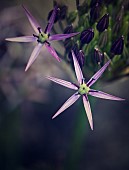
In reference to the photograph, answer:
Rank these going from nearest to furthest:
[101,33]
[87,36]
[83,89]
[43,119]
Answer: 1. [83,89]
2. [87,36]
3. [101,33]
4. [43,119]

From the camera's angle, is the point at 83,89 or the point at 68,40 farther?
the point at 68,40

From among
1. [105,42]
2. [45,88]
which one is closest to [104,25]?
[105,42]

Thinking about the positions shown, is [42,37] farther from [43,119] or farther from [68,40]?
[43,119]

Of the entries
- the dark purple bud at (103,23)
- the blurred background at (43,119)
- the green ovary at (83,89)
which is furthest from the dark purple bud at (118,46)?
the blurred background at (43,119)

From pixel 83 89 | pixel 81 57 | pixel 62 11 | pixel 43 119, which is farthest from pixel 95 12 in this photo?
pixel 43 119

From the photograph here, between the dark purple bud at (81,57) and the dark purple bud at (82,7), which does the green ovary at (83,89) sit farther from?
the dark purple bud at (82,7)

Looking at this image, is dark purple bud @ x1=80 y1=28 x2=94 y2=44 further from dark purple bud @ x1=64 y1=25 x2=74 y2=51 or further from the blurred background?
the blurred background

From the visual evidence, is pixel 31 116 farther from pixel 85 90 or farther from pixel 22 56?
pixel 85 90
